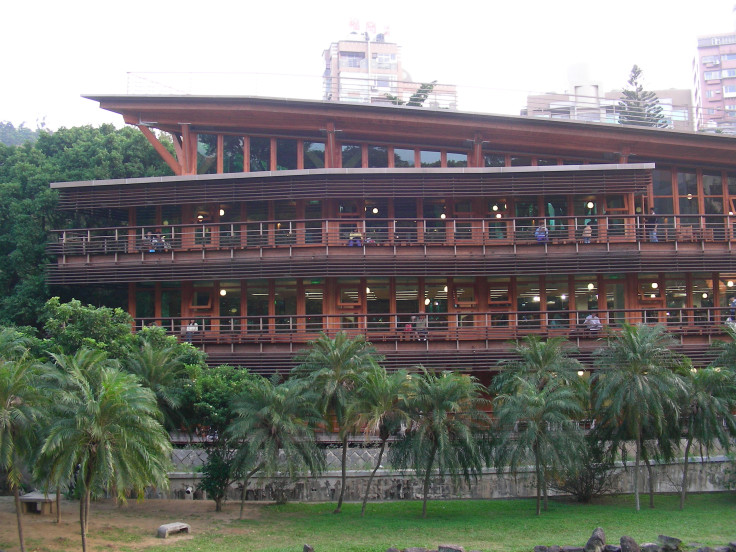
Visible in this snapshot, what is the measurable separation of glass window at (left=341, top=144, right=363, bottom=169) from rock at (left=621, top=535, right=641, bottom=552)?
25.4 m

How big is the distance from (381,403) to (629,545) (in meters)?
8.74

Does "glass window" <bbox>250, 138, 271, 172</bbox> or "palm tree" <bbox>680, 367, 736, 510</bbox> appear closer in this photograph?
"palm tree" <bbox>680, 367, 736, 510</bbox>

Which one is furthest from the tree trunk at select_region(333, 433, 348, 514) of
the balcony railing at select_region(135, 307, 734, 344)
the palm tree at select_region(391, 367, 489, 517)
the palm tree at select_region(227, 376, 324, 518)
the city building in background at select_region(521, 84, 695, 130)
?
the city building in background at select_region(521, 84, 695, 130)

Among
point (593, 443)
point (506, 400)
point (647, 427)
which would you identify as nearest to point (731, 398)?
point (647, 427)

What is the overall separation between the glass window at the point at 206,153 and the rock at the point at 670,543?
29.3 m

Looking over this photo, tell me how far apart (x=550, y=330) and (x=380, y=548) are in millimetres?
15612

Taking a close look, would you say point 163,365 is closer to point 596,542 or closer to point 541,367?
point 541,367

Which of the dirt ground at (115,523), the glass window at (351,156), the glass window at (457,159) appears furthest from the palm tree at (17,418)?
the glass window at (457,159)

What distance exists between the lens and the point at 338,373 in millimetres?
Result: 27688

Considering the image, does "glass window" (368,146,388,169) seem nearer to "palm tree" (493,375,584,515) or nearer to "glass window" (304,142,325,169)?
"glass window" (304,142,325,169)

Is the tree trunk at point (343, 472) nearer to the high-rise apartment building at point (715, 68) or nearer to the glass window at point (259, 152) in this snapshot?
the glass window at point (259, 152)

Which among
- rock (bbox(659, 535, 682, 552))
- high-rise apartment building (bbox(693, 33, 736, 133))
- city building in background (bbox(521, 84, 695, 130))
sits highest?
high-rise apartment building (bbox(693, 33, 736, 133))

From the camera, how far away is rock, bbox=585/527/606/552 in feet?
73.9

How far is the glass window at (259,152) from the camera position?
141 feet
